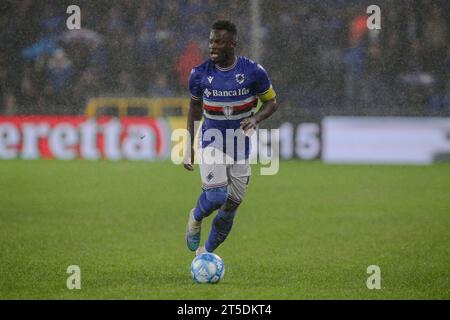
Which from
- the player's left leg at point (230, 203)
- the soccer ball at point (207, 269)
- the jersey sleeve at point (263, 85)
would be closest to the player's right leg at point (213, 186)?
the player's left leg at point (230, 203)

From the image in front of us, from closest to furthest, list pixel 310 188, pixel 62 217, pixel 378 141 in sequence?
pixel 62 217
pixel 310 188
pixel 378 141

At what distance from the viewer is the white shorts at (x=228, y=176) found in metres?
8.24

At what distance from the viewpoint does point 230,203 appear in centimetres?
849

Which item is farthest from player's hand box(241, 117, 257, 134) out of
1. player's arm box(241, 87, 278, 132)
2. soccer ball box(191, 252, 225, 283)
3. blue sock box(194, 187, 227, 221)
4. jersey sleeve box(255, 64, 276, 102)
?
soccer ball box(191, 252, 225, 283)

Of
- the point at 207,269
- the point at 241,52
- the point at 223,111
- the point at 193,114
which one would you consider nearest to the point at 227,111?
the point at 223,111

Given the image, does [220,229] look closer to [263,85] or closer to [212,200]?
[212,200]

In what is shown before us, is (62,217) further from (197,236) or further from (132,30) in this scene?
(132,30)

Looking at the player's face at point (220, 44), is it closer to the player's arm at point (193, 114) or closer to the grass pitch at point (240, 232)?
the player's arm at point (193, 114)

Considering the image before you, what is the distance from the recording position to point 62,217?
1246cm

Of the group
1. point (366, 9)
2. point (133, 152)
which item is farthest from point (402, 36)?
point (133, 152)

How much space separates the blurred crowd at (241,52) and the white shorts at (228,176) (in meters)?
11.1

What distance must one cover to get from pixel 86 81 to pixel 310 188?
7247 millimetres

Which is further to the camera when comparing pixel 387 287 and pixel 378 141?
pixel 378 141

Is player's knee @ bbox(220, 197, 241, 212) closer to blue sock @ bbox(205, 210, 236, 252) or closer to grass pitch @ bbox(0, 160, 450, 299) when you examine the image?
blue sock @ bbox(205, 210, 236, 252)
